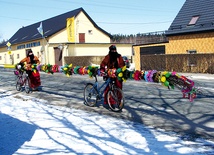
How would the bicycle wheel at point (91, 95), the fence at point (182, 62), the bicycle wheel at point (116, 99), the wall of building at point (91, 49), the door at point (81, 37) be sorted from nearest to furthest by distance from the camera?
1. the bicycle wheel at point (116, 99)
2. the bicycle wheel at point (91, 95)
3. the fence at point (182, 62)
4. the wall of building at point (91, 49)
5. the door at point (81, 37)

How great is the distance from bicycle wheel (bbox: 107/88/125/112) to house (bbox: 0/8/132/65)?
95.3ft

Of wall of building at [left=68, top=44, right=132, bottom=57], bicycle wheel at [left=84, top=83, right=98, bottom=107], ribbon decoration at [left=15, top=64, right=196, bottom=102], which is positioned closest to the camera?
ribbon decoration at [left=15, top=64, right=196, bottom=102]

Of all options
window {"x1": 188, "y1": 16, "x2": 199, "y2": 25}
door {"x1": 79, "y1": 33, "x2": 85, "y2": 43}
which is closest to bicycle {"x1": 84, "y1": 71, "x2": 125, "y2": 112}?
window {"x1": 188, "y1": 16, "x2": 199, "y2": 25}

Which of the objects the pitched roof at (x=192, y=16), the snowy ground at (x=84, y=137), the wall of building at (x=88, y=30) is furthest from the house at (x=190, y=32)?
the snowy ground at (x=84, y=137)

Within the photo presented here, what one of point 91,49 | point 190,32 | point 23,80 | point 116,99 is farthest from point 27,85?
point 91,49

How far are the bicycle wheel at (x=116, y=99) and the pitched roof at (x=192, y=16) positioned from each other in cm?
1912

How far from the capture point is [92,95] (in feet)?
27.6

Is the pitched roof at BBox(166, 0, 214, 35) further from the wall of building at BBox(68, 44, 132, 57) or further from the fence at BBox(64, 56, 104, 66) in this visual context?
the wall of building at BBox(68, 44, 132, 57)

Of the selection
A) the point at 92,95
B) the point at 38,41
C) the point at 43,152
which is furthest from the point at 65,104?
the point at 38,41

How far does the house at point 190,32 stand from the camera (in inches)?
977

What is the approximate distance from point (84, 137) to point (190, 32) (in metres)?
22.9

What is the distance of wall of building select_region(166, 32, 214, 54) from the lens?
24.6 metres

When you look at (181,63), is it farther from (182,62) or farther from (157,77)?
(157,77)

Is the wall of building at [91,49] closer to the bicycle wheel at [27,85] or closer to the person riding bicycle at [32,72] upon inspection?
the person riding bicycle at [32,72]
